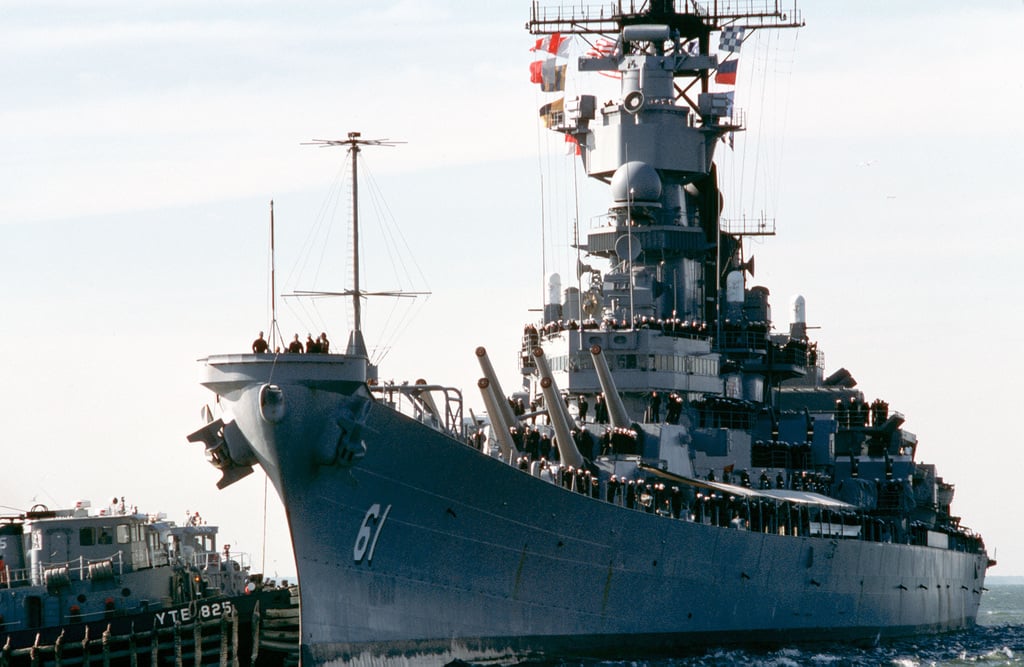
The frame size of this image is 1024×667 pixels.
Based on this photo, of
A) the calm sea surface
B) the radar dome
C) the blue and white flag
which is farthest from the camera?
the blue and white flag

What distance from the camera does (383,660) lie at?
107ft

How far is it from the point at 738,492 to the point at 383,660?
12983mm

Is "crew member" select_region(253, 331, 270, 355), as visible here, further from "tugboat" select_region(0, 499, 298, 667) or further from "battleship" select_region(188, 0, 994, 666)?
"tugboat" select_region(0, 499, 298, 667)

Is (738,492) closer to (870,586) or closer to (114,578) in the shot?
(870,586)

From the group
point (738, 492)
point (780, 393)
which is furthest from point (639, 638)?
point (780, 393)

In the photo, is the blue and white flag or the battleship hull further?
the blue and white flag

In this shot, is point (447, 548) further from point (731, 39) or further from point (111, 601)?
point (731, 39)

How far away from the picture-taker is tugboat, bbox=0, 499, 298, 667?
35.5 metres

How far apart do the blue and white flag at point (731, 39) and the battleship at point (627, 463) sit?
0.07 metres

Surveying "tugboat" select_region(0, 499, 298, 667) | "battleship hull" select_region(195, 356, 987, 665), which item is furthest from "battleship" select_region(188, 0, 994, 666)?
"tugboat" select_region(0, 499, 298, 667)

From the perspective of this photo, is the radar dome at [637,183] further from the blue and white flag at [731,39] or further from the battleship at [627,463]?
the blue and white flag at [731,39]

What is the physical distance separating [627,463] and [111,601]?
1233 cm

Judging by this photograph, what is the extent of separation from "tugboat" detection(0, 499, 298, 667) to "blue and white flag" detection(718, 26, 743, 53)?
21.7m

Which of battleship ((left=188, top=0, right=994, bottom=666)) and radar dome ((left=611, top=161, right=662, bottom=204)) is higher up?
radar dome ((left=611, top=161, right=662, bottom=204))
